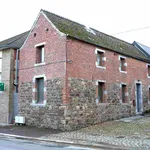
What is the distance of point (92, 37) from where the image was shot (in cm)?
1872

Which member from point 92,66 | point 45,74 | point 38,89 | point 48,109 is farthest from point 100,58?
point 48,109

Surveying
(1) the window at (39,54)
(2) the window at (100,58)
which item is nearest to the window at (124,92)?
(2) the window at (100,58)

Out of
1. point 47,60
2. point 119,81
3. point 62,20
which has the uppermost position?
point 62,20

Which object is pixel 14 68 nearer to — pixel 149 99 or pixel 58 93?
pixel 58 93

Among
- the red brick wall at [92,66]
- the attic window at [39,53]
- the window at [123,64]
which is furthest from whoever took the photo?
the window at [123,64]

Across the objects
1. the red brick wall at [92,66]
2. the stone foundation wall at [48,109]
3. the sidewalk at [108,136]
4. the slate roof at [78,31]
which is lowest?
the sidewalk at [108,136]

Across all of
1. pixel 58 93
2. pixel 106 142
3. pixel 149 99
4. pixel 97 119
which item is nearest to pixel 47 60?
pixel 58 93

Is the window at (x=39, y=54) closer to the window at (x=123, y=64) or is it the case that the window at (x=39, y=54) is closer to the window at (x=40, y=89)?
the window at (x=40, y=89)

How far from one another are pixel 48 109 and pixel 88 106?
8.71ft

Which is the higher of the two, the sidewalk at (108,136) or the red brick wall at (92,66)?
the red brick wall at (92,66)

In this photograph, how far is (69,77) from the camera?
1547 centimetres

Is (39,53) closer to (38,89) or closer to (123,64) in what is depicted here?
(38,89)

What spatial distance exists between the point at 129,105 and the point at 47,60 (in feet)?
27.1

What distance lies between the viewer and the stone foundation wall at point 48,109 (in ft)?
50.2
